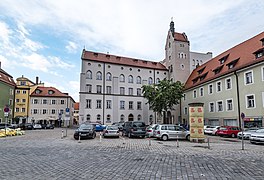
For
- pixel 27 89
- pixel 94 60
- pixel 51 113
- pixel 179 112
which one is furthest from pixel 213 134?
pixel 27 89

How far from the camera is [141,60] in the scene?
5944 cm

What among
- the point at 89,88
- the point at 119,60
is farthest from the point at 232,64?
the point at 89,88

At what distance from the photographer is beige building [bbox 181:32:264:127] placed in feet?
83.1

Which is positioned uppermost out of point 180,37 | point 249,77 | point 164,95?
point 180,37

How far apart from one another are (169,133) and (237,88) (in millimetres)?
14560

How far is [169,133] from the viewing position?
66.5ft

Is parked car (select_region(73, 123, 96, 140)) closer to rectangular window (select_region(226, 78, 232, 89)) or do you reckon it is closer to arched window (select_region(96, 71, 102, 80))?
rectangular window (select_region(226, 78, 232, 89))

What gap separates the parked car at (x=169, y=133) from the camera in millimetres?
20219

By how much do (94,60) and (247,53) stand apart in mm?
33718

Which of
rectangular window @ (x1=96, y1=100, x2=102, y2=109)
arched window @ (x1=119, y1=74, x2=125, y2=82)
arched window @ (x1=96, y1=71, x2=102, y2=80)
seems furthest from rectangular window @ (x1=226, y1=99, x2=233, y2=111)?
arched window @ (x1=96, y1=71, x2=102, y2=80)

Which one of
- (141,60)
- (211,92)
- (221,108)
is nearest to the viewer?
(221,108)

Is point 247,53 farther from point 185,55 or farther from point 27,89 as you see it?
point 27,89

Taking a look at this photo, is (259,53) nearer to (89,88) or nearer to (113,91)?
(113,91)

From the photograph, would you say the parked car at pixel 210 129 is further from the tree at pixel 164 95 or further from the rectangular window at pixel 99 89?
the rectangular window at pixel 99 89
